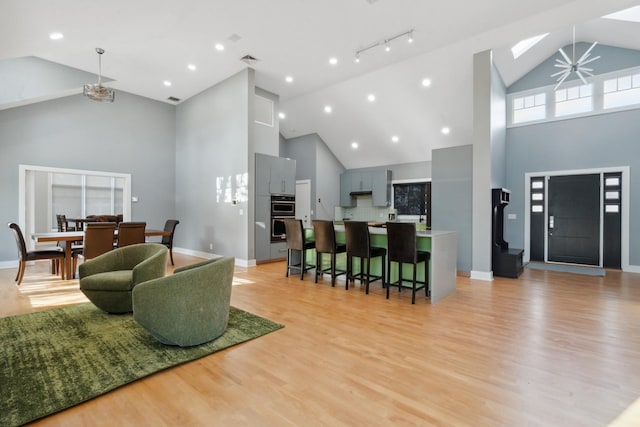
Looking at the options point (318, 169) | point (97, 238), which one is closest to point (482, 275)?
point (318, 169)

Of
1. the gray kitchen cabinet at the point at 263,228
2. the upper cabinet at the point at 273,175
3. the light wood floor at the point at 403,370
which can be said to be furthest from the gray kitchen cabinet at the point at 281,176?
the light wood floor at the point at 403,370

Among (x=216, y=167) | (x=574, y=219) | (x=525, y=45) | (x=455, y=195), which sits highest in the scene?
(x=525, y=45)

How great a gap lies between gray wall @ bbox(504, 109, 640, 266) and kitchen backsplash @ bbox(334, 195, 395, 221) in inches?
127

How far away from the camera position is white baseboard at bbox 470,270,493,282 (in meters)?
5.19

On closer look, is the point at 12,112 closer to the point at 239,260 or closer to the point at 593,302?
the point at 239,260

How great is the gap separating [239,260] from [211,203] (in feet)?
5.65

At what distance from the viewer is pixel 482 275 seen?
17.2ft

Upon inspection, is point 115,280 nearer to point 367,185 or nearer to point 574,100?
point 367,185

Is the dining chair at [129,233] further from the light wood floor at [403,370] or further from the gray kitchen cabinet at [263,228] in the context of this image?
the gray kitchen cabinet at [263,228]

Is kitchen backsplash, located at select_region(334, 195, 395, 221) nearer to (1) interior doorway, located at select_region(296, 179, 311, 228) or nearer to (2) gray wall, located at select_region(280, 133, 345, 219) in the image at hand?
(2) gray wall, located at select_region(280, 133, 345, 219)

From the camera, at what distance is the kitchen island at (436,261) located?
12.6 feet

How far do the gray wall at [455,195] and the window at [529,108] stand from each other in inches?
103

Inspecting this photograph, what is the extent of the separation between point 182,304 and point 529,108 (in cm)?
800

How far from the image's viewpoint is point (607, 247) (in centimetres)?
618
